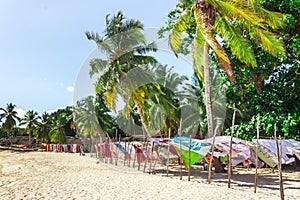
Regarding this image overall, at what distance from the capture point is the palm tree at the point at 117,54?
14703 mm

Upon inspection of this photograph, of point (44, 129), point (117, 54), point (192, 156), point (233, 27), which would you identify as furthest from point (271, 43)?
point (44, 129)

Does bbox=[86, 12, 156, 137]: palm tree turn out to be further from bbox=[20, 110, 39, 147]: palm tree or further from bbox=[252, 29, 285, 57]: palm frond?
bbox=[20, 110, 39, 147]: palm tree

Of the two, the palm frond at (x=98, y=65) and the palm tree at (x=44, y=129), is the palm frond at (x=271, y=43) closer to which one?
the palm frond at (x=98, y=65)

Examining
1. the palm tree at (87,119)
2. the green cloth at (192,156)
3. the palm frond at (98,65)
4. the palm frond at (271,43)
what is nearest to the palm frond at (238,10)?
the palm frond at (271,43)

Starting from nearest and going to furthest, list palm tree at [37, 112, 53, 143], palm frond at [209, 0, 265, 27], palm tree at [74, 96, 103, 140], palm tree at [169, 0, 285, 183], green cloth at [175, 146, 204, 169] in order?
1. palm frond at [209, 0, 265, 27]
2. palm tree at [169, 0, 285, 183]
3. green cloth at [175, 146, 204, 169]
4. palm tree at [74, 96, 103, 140]
5. palm tree at [37, 112, 53, 143]

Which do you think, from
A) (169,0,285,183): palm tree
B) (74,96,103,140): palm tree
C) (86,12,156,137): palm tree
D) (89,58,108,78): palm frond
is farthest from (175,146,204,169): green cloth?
(74,96,103,140): palm tree

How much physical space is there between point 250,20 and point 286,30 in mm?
3717

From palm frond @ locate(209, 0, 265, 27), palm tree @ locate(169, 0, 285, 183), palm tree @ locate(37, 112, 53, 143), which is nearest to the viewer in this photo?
palm frond @ locate(209, 0, 265, 27)

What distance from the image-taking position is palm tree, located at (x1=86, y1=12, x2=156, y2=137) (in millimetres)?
14703

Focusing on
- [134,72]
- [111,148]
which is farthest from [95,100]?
[134,72]

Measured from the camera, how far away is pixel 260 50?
1248cm

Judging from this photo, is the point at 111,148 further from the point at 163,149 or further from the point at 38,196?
the point at 38,196

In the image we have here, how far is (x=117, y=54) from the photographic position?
14.8m

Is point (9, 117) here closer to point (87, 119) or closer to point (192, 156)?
point (87, 119)
